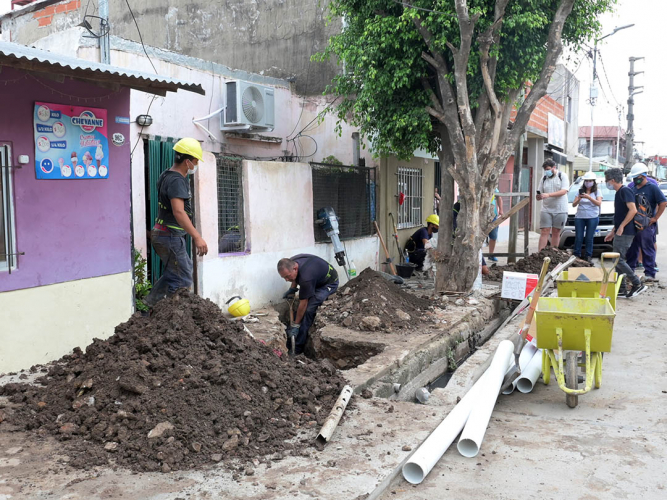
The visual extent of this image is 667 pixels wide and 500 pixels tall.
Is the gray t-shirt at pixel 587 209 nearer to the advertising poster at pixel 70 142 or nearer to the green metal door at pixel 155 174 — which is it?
the green metal door at pixel 155 174

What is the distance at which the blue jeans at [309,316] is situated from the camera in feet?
26.6

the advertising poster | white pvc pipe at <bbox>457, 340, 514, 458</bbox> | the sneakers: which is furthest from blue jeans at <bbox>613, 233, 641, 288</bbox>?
the advertising poster

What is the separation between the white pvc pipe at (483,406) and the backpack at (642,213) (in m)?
5.31

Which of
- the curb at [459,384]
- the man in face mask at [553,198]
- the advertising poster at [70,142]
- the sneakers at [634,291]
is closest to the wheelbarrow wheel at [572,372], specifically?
the curb at [459,384]

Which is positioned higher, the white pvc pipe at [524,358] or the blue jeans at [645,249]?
the blue jeans at [645,249]

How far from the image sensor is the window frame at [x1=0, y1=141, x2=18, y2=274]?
5.04 metres

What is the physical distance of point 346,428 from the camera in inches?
166

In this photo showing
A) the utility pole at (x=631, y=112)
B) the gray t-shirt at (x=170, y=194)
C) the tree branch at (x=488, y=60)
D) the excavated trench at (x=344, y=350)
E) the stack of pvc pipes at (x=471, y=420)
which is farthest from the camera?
the utility pole at (x=631, y=112)

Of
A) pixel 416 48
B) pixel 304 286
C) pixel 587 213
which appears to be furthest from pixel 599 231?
pixel 304 286

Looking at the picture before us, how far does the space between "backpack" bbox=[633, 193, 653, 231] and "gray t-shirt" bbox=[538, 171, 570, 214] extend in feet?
7.46

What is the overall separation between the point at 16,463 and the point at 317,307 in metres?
5.04

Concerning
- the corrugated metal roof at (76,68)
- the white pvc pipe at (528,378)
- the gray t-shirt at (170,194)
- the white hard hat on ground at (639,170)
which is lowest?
the white pvc pipe at (528,378)

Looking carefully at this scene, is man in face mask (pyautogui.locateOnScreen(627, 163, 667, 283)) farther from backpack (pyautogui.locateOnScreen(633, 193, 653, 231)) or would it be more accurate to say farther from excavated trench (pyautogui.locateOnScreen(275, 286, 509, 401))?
excavated trench (pyautogui.locateOnScreen(275, 286, 509, 401))

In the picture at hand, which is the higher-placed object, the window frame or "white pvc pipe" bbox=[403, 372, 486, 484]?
the window frame
